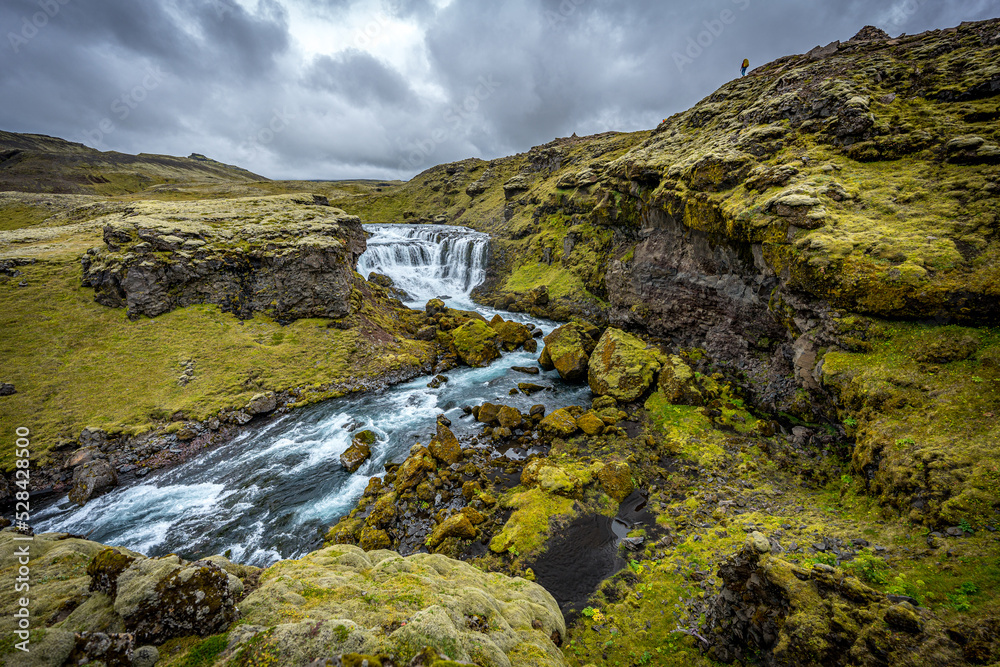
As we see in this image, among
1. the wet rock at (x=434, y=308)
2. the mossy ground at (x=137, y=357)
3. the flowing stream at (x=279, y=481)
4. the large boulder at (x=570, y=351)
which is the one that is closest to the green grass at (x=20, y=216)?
the mossy ground at (x=137, y=357)

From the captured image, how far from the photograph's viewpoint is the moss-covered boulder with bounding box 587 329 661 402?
821 inches

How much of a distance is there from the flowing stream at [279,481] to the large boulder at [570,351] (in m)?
1.04

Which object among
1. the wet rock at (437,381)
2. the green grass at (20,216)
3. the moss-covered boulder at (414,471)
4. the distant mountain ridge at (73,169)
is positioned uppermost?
the distant mountain ridge at (73,169)

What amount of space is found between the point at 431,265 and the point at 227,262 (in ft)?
89.7

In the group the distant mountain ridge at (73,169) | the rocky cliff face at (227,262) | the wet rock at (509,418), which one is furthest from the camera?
the distant mountain ridge at (73,169)

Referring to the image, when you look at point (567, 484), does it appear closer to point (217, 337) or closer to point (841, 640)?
point (841, 640)

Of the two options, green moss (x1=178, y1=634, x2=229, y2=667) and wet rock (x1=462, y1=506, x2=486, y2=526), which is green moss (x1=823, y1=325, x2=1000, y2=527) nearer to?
wet rock (x1=462, y1=506, x2=486, y2=526)

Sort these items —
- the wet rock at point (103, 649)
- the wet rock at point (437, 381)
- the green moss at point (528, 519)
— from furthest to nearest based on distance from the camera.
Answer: the wet rock at point (437, 381)
the green moss at point (528, 519)
the wet rock at point (103, 649)

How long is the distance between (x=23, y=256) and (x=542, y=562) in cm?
4370

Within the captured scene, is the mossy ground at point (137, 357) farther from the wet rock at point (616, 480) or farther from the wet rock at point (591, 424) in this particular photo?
the wet rock at point (616, 480)

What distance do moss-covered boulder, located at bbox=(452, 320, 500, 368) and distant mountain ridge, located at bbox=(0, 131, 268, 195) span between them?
10763 centimetres

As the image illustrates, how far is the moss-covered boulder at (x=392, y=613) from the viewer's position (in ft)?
17.6

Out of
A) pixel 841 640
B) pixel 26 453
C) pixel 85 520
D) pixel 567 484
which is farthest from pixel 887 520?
pixel 26 453

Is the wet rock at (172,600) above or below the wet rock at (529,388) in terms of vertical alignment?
above
